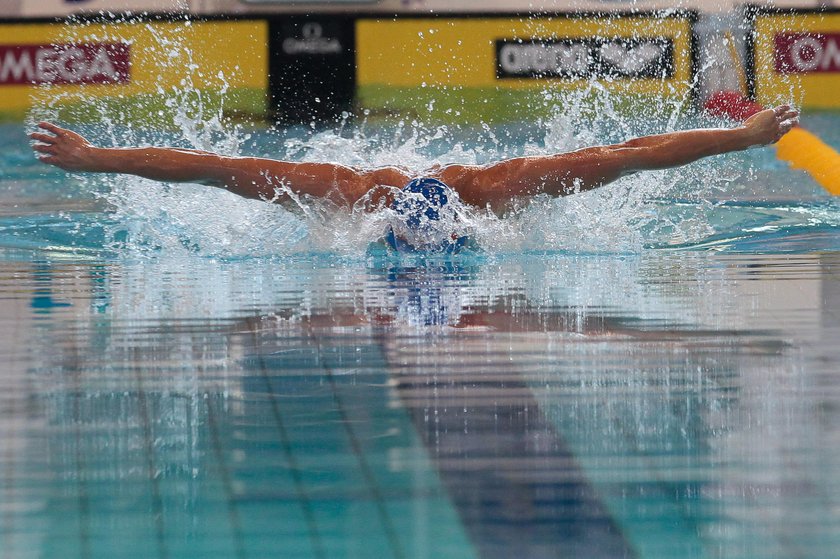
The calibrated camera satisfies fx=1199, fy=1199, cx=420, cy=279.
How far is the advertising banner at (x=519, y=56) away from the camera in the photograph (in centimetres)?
798

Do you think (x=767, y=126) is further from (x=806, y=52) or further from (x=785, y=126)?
(x=806, y=52)

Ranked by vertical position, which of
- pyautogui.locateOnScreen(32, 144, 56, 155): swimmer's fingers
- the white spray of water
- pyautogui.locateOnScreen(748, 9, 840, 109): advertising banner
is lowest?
the white spray of water

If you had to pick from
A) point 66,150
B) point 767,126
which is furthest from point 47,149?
point 767,126

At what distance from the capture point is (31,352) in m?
2.50

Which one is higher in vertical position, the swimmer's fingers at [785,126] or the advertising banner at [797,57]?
the advertising banner at [797,57]

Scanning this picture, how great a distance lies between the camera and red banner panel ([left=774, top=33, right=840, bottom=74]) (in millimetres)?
8078

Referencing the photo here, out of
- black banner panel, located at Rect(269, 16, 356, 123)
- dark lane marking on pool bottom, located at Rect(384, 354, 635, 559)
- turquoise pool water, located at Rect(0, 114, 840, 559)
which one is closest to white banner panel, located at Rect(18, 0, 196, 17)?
black banner panel, located at Rect(269, 16, 356, 123)

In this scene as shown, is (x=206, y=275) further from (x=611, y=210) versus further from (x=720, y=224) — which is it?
(x=720, y=224)

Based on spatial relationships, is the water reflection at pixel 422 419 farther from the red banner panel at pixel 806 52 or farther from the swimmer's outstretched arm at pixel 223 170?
the red banner panel at pixel 806 52

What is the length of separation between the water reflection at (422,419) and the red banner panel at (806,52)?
5201 mm

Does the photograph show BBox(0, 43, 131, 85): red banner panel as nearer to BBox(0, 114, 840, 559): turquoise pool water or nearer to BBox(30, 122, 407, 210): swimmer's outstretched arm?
BBox(0, 114, 840, 559): turquoise pool water

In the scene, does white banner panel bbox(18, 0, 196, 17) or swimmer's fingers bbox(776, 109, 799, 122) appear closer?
swimmer's fingers bbox(776, 109, 799, 122)

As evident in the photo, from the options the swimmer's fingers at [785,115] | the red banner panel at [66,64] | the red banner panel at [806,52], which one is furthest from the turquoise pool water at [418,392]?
the red banner panel at [806,52]

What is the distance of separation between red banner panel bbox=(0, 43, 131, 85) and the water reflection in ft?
15.5
